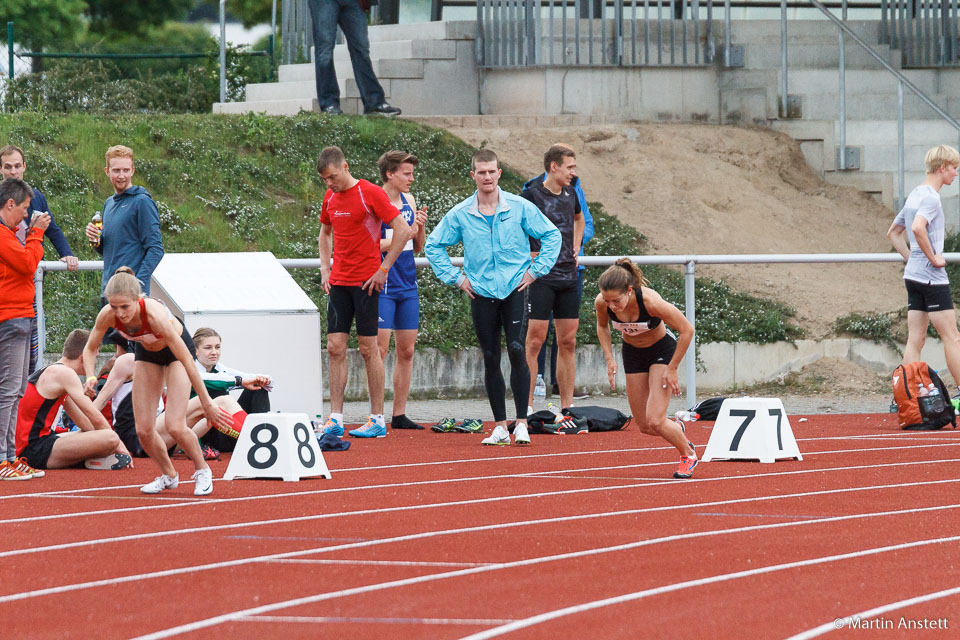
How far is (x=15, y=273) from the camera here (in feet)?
31.6

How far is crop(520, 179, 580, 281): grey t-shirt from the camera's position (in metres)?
12.6

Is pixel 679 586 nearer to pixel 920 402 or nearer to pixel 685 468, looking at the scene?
pixel 685 468

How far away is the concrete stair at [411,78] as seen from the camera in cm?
2105

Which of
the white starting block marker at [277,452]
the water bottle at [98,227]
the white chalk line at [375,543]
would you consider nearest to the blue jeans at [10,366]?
the white starting block marker at [277,452]

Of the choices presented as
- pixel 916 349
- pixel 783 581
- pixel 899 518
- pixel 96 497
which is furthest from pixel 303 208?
pixel 783 581

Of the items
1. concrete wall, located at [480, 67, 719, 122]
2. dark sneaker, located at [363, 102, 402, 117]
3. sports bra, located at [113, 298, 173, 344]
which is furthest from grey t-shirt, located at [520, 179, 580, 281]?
concrete wall, located at [480, 67, 719, 122]

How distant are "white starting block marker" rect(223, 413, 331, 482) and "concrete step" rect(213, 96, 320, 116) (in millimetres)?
11290

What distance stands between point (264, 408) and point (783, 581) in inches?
237

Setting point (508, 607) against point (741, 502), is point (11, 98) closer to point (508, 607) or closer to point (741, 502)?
point (741, 502)

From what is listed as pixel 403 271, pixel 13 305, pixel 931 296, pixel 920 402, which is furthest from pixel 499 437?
pixel 931 296

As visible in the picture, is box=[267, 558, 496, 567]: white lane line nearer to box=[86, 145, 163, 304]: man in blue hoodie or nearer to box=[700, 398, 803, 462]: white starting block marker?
box=[700, 398, 803, 462]: white starting block marker

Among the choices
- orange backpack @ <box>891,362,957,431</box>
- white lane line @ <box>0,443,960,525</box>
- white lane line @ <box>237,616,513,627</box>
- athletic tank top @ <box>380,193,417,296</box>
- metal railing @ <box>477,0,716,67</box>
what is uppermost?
metal railing @ <box>477,0,716,67</box>

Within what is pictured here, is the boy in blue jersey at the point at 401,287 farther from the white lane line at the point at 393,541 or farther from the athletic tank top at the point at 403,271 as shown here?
the white lane line at the point at 393,541

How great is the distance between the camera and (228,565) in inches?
259
